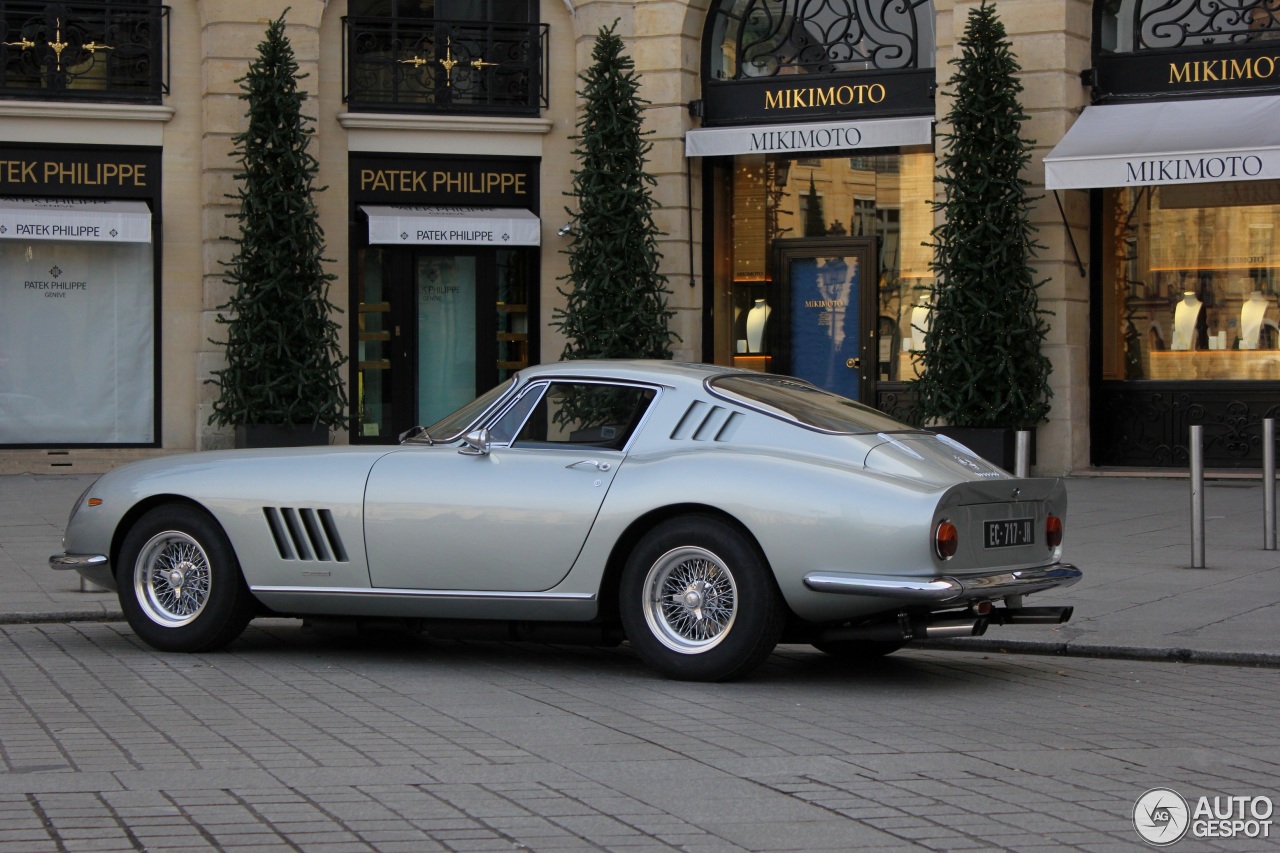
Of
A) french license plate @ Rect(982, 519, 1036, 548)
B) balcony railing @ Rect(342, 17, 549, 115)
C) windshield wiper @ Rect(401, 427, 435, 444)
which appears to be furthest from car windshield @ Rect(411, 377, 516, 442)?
balcony railing @ Rect(342, 17, 549, 115)

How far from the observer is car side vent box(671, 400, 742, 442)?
294 inches

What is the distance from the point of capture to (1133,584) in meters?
10.5

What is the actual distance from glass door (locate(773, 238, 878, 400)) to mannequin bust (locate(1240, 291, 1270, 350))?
168 inches

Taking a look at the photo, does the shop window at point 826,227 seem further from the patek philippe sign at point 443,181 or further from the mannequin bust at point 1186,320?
the mannequin bust at point 1186,320

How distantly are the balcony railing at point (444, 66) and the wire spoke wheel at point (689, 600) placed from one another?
14071mm

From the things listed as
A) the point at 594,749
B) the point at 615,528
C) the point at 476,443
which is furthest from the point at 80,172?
the point at 594,749

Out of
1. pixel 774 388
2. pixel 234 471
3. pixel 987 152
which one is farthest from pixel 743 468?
pixel 987 152

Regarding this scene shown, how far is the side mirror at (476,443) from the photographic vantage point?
25.0ft

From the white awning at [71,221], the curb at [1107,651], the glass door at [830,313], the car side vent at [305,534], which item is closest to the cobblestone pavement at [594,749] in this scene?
the curb at [1107,651]

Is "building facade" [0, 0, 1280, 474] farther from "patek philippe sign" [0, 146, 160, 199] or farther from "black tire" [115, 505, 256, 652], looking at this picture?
"black tire" [115, 505, 256, 652]

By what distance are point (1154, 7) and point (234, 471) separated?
1376 centimetres

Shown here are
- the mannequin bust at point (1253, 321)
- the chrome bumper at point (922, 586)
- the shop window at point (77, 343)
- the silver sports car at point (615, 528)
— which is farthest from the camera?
the shop window at point (77, 343)

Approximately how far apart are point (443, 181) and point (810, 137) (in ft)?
14.9

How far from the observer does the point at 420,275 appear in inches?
814
